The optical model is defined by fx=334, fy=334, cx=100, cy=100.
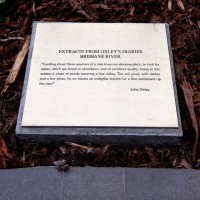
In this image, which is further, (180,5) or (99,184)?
(180,5)

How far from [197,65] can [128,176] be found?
1003 mm

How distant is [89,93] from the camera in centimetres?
201

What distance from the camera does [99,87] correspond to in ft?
6.64

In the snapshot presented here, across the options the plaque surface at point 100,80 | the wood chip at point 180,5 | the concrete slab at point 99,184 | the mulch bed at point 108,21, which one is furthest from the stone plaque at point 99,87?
the wood chip at point 180,5

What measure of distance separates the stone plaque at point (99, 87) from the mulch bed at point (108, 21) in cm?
11

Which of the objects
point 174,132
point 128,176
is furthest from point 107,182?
point 174,132

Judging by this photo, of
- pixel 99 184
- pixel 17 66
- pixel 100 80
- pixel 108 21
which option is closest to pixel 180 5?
pixel 108 21

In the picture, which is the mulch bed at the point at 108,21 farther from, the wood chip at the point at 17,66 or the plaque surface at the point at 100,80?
the plaque surface at the point at 100,80

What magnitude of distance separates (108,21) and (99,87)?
0.76 m

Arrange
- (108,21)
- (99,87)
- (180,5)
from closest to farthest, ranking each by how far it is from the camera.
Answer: (99,87)
(108,21)
(180,5)

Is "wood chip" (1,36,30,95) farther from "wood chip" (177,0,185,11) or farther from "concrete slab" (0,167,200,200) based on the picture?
"wood chip" (177,0,185,11)

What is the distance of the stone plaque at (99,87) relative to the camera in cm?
192

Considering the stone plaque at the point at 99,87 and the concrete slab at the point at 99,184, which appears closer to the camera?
the concrete slab at the point at 99,184

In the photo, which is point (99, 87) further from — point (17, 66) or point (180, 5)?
point (180, 5)
